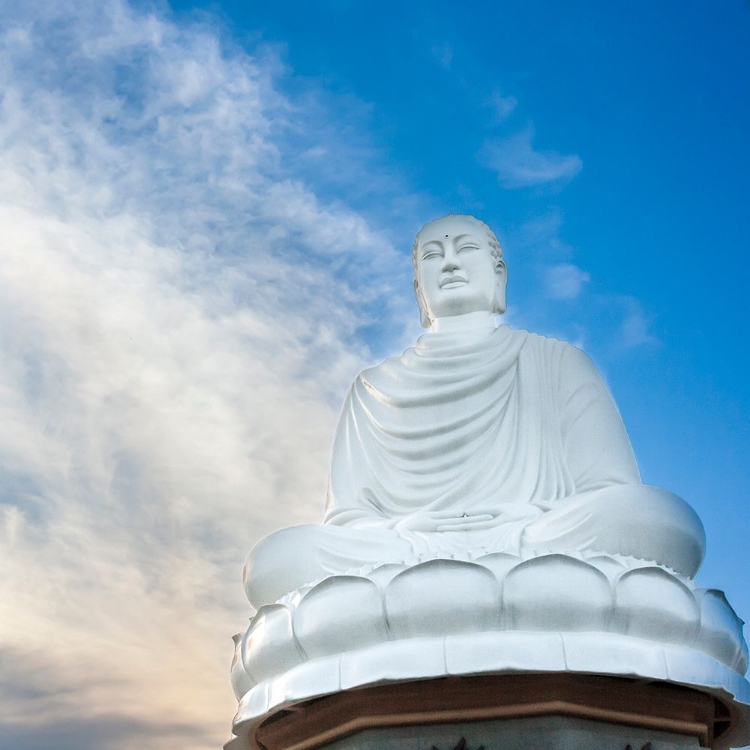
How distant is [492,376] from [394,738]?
2130 millimetres

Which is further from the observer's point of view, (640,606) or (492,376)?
(492,376)

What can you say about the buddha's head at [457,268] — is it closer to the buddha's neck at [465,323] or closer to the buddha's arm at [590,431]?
the buddha's neck at [465,323]

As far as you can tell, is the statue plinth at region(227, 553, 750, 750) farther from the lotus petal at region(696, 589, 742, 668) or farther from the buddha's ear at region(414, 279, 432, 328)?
the buddha's ear at region(414, 279, 432, 328)

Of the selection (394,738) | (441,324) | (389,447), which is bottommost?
(394,738)

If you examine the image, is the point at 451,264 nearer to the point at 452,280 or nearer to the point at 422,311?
the point at 452,280

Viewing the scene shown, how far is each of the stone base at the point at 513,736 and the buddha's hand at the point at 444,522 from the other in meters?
1.03

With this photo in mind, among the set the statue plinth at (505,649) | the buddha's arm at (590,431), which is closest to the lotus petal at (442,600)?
the statue plinth at (505,649)

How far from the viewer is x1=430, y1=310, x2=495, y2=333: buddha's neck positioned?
5598 mm

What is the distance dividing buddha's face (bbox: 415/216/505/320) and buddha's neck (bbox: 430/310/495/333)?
0.03 metres

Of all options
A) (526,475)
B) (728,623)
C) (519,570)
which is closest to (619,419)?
(526,475)

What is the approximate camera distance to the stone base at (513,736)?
3295mm

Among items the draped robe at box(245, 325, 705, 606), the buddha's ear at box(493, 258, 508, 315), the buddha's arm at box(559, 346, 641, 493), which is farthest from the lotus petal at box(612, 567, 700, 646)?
the buddha's ear at box(493, 258, 508, 315)

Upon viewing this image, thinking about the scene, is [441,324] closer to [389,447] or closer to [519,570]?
[389,447]

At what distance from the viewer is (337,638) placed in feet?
11.3
